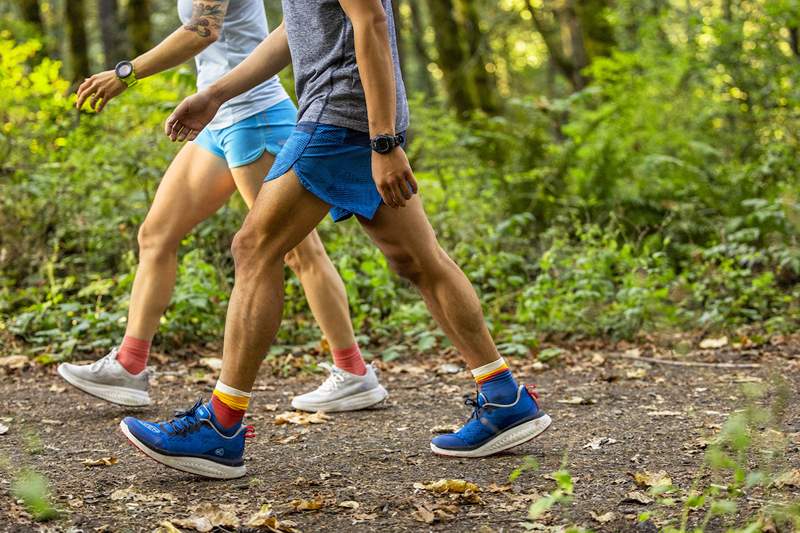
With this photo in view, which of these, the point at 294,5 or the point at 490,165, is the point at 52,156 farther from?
the point at 294,5

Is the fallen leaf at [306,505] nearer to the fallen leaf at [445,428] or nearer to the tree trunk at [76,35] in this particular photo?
the fallen leaf at [445,428]

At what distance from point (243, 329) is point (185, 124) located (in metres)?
0.92

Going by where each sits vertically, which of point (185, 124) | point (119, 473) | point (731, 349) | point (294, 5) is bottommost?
point (731, 349)

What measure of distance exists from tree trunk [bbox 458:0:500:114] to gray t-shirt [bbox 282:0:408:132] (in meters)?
11.8

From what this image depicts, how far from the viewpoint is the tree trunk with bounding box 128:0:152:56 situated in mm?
13875

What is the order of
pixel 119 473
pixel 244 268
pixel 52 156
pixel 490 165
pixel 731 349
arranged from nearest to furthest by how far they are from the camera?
pixel 244 268, pixel 119 473, pixel 731 349, pixel 52 156, pixel 490 165

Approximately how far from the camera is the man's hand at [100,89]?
3799mm

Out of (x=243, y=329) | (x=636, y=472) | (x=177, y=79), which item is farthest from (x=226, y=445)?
(x=177, y=79)

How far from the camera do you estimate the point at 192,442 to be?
3314 mm

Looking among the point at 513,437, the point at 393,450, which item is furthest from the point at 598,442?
the point at 393,450

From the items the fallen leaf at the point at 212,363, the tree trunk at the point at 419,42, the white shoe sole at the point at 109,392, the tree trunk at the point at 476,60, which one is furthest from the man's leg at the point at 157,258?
the tree trunk at the point at 419,42

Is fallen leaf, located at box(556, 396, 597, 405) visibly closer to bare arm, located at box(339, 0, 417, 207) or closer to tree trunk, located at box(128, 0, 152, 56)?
bare arm, located at box(339, 0, 417, 207)

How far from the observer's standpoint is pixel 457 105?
15.0 meters

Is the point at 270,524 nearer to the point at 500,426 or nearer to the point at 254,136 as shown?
the point at 500,426
